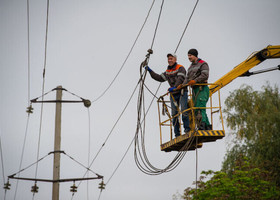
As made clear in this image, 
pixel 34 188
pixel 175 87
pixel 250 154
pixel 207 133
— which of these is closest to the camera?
pixel 207 133

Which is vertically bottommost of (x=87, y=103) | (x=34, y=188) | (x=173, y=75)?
(x=34, y=188)

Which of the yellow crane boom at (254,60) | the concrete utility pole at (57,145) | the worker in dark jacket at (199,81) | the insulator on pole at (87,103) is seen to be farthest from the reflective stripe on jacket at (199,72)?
the insulator on pole at (87,103)

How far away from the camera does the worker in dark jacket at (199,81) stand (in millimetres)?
9695

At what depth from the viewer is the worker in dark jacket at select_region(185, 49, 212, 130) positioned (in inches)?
382

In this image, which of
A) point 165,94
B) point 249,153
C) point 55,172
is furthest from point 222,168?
point 165,94

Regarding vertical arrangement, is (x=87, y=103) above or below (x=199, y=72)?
above

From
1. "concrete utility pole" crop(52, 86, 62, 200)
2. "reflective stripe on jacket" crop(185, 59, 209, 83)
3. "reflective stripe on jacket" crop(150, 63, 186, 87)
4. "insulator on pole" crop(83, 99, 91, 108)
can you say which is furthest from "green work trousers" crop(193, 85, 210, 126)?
"insulator on pole" crop(83, 99, 91, 108)

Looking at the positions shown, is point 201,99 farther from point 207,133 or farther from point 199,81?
point 207,133

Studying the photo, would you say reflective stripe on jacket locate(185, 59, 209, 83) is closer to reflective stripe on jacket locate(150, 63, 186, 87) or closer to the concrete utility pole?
reflective stripe on jacket locate(150, 63, 186, 87)

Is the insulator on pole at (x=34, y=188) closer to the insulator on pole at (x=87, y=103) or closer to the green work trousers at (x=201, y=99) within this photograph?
the insulator on pole at (x=87, y=103)

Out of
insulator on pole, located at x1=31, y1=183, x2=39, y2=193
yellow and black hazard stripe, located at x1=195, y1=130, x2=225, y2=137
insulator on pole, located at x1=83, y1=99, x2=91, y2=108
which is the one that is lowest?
insulator on pole, located at x1=31, y1=183, x2=39, y2=193

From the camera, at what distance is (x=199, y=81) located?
32.0 feet

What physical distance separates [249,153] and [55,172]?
1221cm

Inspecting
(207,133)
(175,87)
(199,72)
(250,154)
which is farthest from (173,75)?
(250,154)
